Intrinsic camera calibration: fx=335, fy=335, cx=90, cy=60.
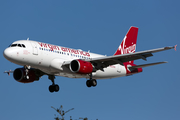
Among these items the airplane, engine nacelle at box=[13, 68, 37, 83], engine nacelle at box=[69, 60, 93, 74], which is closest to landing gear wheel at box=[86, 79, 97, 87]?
the airplane

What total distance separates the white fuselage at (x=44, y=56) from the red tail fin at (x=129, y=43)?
8.98m

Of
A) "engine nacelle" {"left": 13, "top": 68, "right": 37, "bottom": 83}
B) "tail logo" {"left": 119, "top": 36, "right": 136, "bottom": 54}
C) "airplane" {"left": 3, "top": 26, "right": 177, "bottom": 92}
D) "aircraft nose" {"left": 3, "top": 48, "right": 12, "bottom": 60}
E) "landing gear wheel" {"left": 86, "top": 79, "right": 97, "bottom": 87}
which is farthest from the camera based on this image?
"tail logo" {"left": 119, "top": 36, "right": 136, "bottom": 54}

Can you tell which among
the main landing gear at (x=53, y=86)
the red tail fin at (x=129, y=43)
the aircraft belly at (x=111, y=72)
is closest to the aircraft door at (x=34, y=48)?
the main landing gear at (x=53, y=86)

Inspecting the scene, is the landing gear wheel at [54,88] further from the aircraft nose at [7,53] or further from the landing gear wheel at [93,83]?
the aircraft nose at [7,53]

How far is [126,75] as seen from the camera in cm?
4631

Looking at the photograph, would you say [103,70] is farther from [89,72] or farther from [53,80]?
[53,80]

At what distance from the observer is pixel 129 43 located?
51094 millimetres

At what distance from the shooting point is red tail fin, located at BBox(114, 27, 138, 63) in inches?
1956

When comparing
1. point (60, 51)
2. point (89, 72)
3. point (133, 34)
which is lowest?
point (89, 72)

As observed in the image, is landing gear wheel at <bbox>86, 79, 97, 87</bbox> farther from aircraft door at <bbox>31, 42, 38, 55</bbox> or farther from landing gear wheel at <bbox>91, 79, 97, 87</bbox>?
aircraft door at <bbox>31, 42, 38, 55</bbox>

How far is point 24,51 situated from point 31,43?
5.04ft

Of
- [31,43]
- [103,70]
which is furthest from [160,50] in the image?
[31,43]

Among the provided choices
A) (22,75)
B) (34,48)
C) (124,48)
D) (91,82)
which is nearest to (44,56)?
(34,48)

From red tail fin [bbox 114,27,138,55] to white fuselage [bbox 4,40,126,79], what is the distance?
8.98 metres
